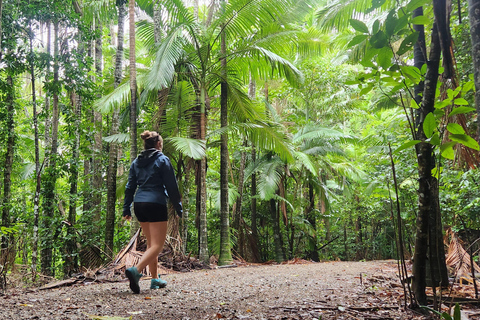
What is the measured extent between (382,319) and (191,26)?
739 centimetres

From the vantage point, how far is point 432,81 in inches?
103

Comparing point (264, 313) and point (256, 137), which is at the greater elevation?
point (256, 137)

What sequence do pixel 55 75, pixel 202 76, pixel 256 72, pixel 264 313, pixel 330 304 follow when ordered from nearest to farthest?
1. pixel 264 313
2. pixel 330 304
3. pixel 55 75
4. pixel 202 76
5. pixel 256 72

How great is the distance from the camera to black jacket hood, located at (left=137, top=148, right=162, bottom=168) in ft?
13.2

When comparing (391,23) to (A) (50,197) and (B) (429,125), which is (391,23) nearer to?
(B) (429,125)

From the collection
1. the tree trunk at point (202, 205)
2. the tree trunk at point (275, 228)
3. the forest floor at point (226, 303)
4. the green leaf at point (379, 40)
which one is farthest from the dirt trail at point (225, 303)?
the tree trunk at point (275, 228)

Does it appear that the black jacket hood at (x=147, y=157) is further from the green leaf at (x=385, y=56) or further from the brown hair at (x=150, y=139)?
the green leaf at (x=385, y=56)

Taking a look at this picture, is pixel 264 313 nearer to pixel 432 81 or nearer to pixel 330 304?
pixel 330 304

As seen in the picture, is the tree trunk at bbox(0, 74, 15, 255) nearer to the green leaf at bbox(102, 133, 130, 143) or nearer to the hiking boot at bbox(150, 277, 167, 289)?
the green leaf at bbox(102, 133, 130, 143)

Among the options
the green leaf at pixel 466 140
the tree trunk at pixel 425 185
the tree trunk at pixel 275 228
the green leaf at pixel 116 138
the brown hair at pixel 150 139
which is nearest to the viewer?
the green leaf at pixel 466 140

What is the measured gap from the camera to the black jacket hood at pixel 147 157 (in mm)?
4031

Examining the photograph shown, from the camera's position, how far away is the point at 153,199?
3850 millimetres

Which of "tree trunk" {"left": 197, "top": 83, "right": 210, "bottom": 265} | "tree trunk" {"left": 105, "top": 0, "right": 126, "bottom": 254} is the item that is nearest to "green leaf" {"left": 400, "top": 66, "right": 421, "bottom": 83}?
"tree trunk" {"left": 197, "top": 83, "right": 210, "bottom": 265}

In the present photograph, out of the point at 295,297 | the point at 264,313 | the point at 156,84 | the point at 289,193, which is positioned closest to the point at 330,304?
the point at 295,297
